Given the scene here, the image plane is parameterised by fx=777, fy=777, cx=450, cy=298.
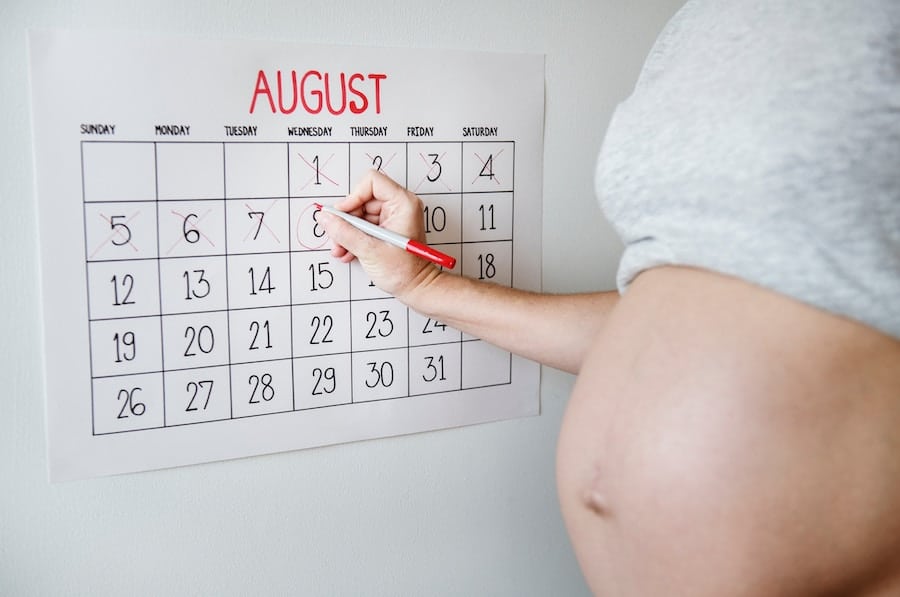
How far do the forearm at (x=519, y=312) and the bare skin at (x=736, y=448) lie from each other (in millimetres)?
149

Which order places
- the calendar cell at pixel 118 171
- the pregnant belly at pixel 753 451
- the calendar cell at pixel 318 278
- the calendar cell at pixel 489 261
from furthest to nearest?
the calendar cell at pixel 489 261 → the calendar cell at pixel 318 278 → the calendar cell at pixel 118 171 → the pregnant belly at pixel 753 451

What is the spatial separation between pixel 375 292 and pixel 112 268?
0.30 meters

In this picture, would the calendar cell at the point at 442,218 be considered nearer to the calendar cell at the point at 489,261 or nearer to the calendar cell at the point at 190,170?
the calendar cell at the point at 489,261

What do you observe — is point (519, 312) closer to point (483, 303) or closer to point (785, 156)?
point (483, 303)

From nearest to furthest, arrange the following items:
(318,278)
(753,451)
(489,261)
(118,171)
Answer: (753,451) → (118,171) → (318,278) → (489,261)

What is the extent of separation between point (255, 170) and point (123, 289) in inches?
7.6

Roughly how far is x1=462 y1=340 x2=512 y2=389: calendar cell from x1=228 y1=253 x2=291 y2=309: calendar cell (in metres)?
0.26

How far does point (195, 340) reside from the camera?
0.87 meters

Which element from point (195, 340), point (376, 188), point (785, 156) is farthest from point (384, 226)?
point (785, 156)

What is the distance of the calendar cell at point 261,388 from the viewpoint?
0.90 meters

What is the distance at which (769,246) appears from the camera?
2.17 feet

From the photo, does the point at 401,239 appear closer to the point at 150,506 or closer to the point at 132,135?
the point at 132,135

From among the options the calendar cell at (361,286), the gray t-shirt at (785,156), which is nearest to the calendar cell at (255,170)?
the calendar cell at (361,286)

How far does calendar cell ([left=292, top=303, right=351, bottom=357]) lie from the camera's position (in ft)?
3.04
